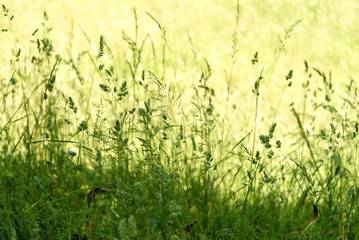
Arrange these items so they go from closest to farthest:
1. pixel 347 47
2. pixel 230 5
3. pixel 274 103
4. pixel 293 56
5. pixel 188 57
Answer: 1. pixel 274 103
2. pixel 188 57
3. pixel 293 56
4. pixel 347 47
5. pixel 230 5

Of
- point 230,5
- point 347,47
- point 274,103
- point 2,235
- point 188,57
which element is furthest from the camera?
point 230,5

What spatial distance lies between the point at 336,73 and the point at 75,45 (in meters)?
3.51

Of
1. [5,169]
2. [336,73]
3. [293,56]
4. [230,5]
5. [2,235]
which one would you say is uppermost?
[230,5]

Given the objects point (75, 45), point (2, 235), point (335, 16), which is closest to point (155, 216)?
point (2, 235)

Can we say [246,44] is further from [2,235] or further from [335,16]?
[2,235]

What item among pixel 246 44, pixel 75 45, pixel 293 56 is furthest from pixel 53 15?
pixel 293 56

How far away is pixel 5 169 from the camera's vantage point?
6.15ft

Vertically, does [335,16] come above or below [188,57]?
above

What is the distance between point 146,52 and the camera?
6.20 m

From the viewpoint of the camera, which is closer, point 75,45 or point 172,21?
point 75,45

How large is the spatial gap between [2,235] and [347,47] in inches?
264

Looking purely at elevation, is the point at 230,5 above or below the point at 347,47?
above

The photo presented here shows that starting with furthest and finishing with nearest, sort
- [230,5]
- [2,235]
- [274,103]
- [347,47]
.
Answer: [230,5] → [347,47] → [274,103] → [2,235]

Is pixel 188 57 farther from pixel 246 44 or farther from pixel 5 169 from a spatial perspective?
pixel 5 169
